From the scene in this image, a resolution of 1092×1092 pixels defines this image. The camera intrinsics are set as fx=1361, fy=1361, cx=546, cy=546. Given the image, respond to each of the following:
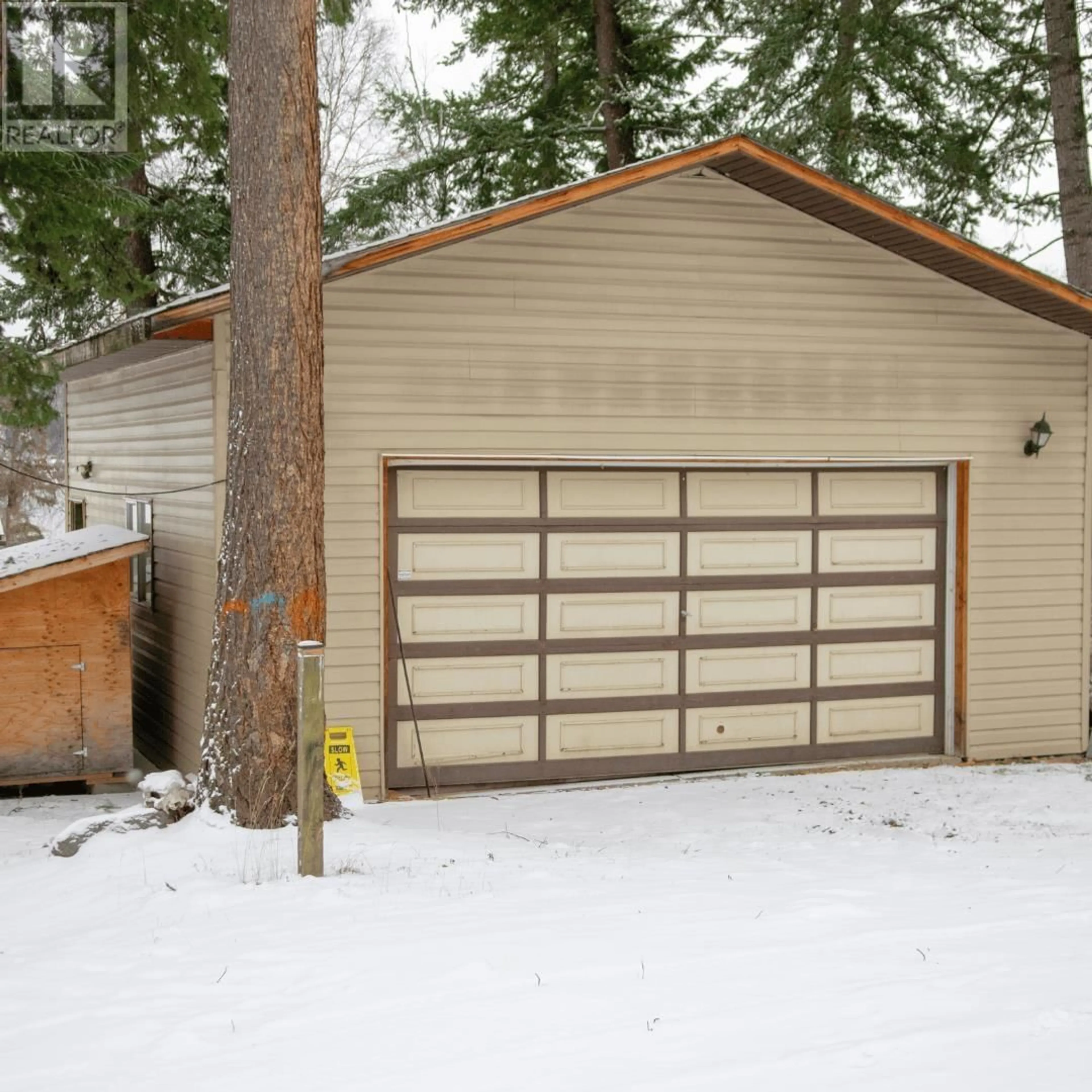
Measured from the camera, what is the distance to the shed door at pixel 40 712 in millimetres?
9359

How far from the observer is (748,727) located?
33.0 feet

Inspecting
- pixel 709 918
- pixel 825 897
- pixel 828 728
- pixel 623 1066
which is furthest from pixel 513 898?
pixel 828 728

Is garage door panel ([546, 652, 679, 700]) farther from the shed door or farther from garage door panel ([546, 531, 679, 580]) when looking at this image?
the shed door

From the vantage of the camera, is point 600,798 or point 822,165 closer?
point 600,798

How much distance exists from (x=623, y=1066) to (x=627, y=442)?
595 cm

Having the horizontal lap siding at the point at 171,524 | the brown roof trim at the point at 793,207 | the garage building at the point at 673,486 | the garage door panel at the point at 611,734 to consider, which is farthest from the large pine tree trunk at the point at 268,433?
the garage door panel at the point at 611,734

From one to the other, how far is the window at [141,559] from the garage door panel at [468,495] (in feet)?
8.56

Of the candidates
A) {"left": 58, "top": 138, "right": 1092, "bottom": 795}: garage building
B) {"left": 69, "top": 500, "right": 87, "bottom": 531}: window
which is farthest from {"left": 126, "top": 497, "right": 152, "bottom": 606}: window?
{"left": 69, "top": 500, "right": 87, "bottom": 531}: window

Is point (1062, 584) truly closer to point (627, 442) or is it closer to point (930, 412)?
point (930, 412)

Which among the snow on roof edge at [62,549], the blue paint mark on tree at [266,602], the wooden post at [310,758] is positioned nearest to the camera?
the wooden post at [310,758]

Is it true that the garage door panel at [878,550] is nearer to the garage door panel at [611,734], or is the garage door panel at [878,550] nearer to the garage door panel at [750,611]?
the garage door panel at [750,611]

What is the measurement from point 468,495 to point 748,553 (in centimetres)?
218

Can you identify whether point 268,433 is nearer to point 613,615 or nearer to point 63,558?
point 63,558

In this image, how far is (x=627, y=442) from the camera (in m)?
9.41
